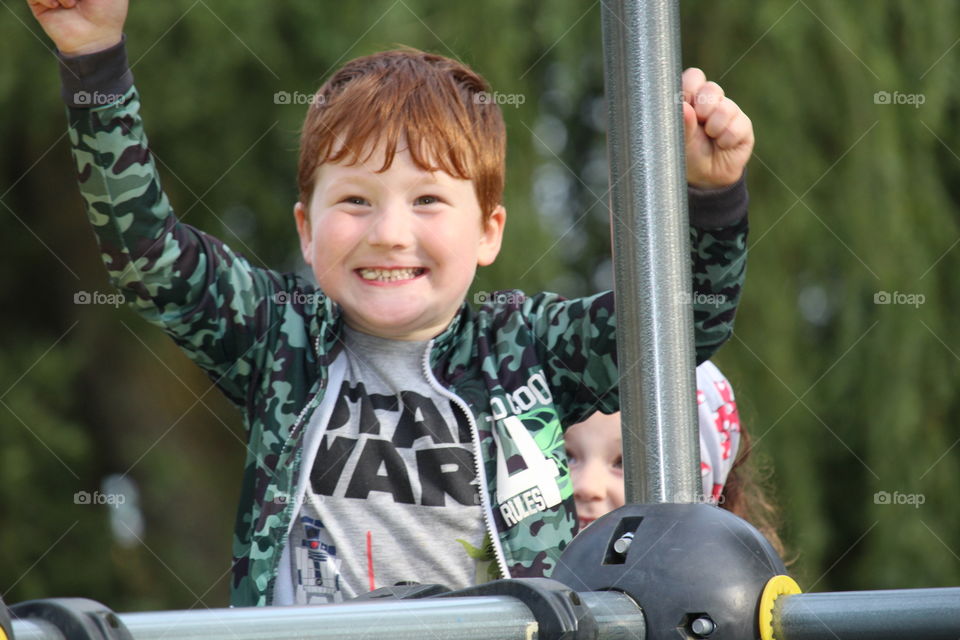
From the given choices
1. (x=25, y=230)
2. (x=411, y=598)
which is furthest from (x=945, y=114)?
(x=411, y=598)

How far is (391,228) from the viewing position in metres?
1.12

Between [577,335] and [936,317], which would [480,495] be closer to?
[577,335]

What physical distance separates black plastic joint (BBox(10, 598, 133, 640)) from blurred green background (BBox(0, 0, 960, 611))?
1.96 metres

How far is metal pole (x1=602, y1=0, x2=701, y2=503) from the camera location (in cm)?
72

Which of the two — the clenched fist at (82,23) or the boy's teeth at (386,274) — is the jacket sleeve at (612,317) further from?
the clenched fist at (82,23)

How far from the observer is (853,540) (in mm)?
2684

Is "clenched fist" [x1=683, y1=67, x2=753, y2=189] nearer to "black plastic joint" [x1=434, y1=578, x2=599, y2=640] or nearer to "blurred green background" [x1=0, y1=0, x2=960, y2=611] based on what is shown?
"black plastic joint" [x1=434, y1=578, x2=599, y2=640]

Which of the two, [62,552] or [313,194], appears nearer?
[313,194]

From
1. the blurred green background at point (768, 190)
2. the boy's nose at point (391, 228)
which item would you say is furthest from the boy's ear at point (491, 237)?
the blurred green background at point (768, 190)

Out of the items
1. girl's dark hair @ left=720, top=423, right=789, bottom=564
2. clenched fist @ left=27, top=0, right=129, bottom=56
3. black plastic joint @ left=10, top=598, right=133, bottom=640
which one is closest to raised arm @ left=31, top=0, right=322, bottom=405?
clenched fist @ left=27, top=0, right=129, bottom=56

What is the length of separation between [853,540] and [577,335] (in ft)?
5.69

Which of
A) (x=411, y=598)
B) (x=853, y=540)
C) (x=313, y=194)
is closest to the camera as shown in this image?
(x=411, y=598)

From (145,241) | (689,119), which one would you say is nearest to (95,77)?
(145,241)

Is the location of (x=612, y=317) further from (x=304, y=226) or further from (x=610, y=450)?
(x=610, y=450)
